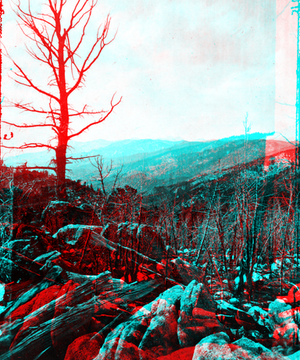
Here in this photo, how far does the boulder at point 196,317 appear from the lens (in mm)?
1478

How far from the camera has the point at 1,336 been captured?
1.78 m

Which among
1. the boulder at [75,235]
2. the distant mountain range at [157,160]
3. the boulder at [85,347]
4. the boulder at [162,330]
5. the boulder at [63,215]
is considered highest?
the distant mountain range at [157,160]

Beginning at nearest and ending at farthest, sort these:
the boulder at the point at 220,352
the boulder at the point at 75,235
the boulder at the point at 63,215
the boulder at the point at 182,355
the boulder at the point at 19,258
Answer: the boulder at the point at 220,352 < the boulder at the point at 182,355 < the boulder at the point at 19,258 < the boulder at the point at 75,235 < the boulder at the point at 63,215

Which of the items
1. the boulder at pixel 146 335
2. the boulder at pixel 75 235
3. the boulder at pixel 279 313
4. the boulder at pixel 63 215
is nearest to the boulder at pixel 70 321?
the boulder at pixel 146 335

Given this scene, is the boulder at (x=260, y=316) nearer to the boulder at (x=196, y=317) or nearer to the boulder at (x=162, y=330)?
the boulder at (x=196, y=317)

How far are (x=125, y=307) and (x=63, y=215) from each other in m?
1.69

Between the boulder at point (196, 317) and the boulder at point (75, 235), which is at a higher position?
the boulder at point (75, 235)

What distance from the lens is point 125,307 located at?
74.0 inches

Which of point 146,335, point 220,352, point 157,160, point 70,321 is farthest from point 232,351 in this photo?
point 157,160

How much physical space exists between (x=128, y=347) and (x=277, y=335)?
121cm

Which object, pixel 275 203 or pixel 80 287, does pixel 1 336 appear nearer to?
pixel 80 287

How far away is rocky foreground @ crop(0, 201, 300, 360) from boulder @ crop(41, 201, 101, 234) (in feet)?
0.94

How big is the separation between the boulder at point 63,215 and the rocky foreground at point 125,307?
11.3 inches

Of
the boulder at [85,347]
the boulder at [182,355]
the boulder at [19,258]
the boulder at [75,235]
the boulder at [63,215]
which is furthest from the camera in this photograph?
the boulder at [63,215]
